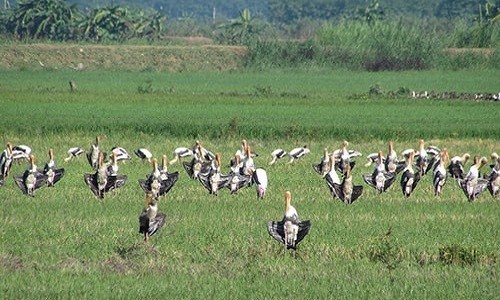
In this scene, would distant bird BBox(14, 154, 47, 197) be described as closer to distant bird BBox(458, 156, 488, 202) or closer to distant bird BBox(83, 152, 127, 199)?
distant bird BBox(83, 152, 127, 199)

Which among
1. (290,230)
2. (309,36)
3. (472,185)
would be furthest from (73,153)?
(309,36)

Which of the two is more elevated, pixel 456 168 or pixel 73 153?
pixel 456 168

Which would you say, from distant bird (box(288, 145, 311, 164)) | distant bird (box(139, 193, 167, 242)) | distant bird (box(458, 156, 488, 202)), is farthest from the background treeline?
distant bird (box(139, 193, 167, 242))

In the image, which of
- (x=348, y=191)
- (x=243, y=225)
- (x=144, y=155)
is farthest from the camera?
(x=144, y=155)

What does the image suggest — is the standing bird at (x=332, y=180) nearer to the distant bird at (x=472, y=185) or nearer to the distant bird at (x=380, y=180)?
the distant bird at (x=380, y=180)

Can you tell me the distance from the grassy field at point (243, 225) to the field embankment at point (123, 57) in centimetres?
2779

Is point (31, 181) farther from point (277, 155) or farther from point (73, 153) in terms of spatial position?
point (277, 155)

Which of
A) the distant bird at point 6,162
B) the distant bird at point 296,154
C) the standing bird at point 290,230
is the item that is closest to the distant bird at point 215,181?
the distant bird at point 6,162

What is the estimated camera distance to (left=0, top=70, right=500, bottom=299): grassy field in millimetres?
11508

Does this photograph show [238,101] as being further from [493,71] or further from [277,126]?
[493,71]

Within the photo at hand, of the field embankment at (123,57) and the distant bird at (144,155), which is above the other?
the distant bird at (144,155)

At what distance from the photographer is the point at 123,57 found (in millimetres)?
63156

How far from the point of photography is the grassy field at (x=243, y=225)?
11.5 m

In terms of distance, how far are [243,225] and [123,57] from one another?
160 ft
